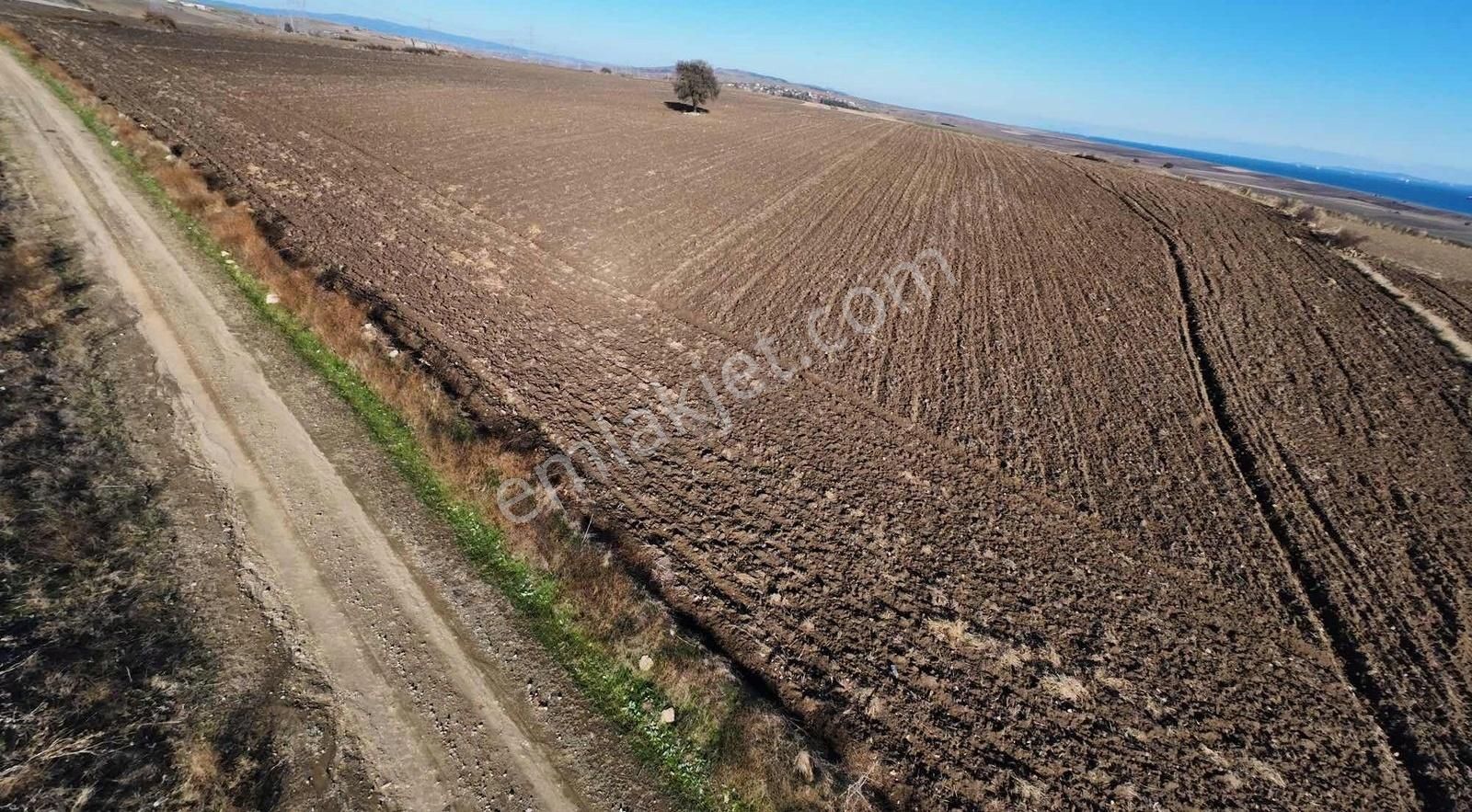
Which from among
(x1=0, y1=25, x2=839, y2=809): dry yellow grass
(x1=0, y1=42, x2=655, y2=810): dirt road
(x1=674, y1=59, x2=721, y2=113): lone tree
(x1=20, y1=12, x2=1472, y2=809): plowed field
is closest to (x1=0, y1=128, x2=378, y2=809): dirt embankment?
(x1=0, y1=42, x2=655, y2=810): dirt road

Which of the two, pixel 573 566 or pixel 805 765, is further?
pixel 573 566

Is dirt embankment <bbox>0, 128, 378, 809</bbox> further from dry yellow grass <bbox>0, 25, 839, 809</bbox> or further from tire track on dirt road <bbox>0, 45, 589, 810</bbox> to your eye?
dry yellow grass <bbox>0, 25, 839, 809</bbox>

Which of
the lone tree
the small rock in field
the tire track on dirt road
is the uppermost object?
the lone tree

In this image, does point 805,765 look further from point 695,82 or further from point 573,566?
point 695,82

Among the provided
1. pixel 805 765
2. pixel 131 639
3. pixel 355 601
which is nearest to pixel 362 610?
pixel 355 601

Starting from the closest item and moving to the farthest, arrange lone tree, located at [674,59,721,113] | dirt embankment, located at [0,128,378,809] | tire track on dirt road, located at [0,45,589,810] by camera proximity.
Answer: dirt embankment, located at [0,128,378,809]
tire track on dirt road, located at [0,45,589,810]
lone tree, located at [674,59,721,113]

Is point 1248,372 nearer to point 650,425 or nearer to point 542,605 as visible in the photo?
point 650,425

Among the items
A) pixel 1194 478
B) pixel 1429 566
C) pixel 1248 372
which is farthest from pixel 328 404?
pixel 1248 372
